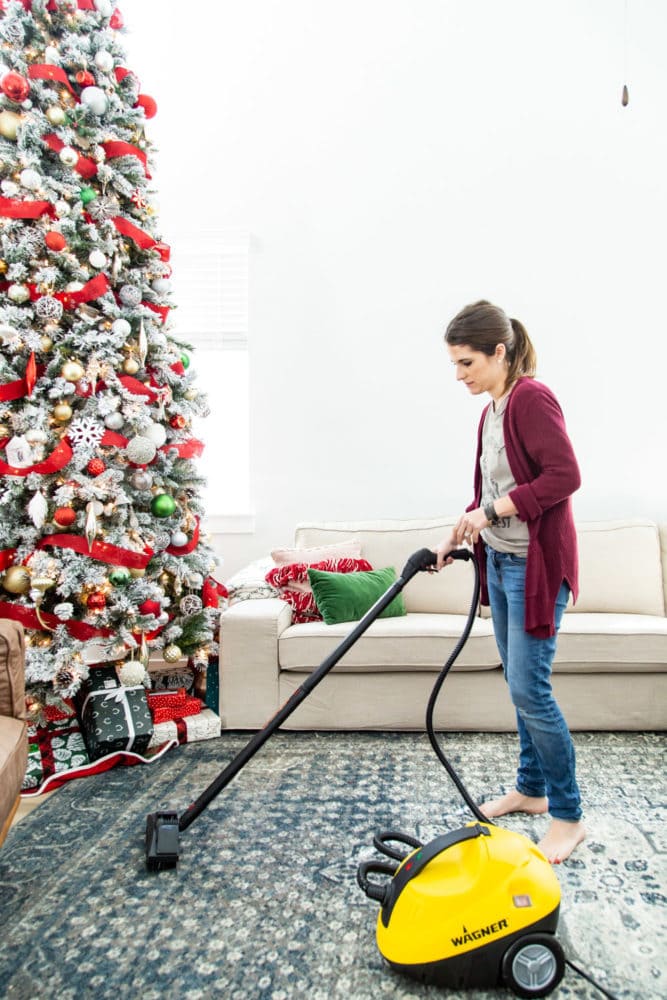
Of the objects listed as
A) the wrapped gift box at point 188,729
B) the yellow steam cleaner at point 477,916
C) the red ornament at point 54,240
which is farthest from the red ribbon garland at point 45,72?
the yellow steam cleaner at point 477,916

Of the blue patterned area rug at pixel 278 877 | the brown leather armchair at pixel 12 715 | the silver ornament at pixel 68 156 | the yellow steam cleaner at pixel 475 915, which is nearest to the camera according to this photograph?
the yellow steam cleaner at pixel 475 915

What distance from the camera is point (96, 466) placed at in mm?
2555

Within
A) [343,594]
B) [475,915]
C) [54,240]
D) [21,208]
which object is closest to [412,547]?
[343,594]

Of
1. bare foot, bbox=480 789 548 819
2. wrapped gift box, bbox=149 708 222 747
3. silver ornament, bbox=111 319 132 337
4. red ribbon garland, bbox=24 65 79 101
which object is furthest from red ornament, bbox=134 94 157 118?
bare foot, bbox=480 789 548 819

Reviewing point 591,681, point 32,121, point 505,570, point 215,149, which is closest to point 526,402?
point 505,570

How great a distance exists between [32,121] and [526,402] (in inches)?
75.0

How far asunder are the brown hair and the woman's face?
0.01 m

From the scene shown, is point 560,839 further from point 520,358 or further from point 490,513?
point 520,358

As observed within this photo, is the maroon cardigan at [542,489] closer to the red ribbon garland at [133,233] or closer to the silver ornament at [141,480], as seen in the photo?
the silver ornament at [141,480]

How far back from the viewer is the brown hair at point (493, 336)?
187 centimetres

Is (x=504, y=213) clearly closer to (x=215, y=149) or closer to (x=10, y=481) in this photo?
(x=215, y=149)

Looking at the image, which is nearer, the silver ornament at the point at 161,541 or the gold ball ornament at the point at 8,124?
the gold ball ornament at the point at 8,124

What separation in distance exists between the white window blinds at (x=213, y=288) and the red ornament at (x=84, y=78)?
1.31 meters

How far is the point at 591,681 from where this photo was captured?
2791 mm
